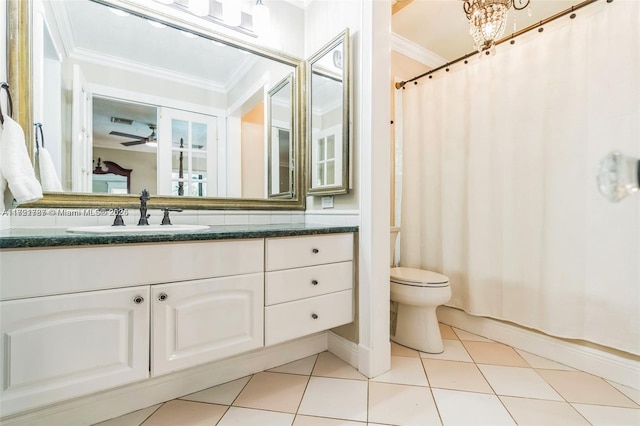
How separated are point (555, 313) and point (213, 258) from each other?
1.87 meters

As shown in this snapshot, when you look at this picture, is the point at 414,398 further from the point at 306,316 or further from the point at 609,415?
the point at 609,415

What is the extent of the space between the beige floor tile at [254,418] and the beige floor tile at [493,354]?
1.16 metres

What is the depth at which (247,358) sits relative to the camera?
5.06 feet

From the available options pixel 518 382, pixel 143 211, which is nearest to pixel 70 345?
pixel 143 211

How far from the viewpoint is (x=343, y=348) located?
1.69 metres

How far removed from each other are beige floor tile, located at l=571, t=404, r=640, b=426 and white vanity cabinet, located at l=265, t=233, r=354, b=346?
3.50 feet

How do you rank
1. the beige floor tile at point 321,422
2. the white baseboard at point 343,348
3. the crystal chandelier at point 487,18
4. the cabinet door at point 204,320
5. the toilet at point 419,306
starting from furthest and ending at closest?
1. the toilet at point 419,306
2. the white baseboard at point 343,348
3. the crystal chandelier at point 487,18
4. the beige floor tile at point 321,422
5. the cabinet door at point 204,320

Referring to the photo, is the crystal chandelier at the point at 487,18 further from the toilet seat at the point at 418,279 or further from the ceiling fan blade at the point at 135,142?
the ceiling fan blade at the point at 135,142

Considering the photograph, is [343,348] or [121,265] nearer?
[121,265]

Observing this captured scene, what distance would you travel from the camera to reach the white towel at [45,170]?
1.24 meters

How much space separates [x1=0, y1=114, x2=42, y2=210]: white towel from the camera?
0.93 meters

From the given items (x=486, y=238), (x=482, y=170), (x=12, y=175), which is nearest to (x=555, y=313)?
(x=486, y=238)

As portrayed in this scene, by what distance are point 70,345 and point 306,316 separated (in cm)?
89

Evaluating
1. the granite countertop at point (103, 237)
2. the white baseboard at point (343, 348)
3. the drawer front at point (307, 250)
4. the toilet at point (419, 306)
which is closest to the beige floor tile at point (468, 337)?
the toilet at point (419, 306)
